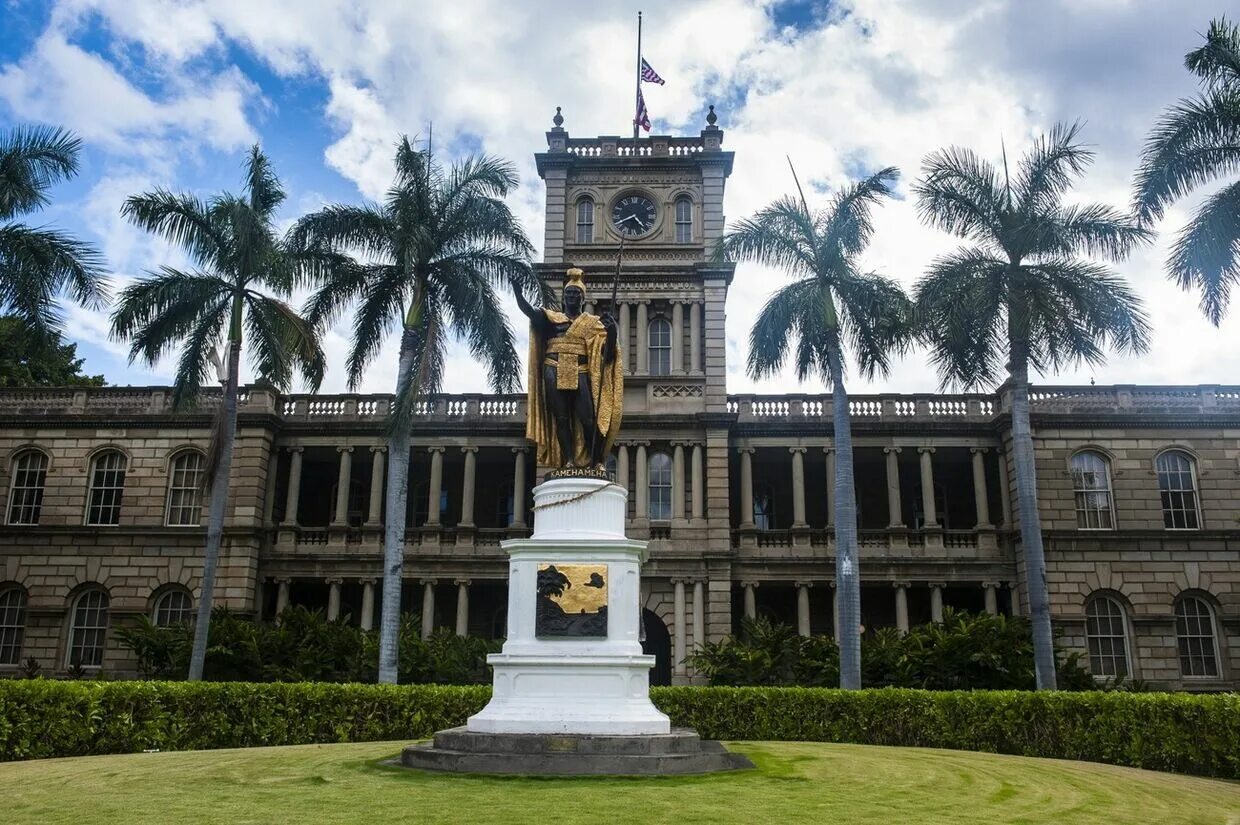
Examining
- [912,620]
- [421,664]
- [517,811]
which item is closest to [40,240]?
[421,664]

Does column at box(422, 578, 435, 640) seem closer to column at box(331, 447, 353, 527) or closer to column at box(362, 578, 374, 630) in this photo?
column at box(362, 578, 374, 630)

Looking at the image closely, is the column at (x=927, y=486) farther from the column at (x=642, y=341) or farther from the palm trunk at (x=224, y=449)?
the palm trunk at (x=224, y=449)

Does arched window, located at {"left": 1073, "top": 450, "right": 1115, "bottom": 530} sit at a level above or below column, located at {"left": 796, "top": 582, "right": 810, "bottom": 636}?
above

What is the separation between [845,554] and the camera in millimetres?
21672

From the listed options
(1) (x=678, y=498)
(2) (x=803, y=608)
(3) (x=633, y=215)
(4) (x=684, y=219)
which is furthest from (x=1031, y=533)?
(3) (x=633, y=215)

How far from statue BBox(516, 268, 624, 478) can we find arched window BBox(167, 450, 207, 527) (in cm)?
2223

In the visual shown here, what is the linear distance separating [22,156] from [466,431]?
1512 cm

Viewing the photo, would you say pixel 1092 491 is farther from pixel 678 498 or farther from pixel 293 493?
pixel 293 493

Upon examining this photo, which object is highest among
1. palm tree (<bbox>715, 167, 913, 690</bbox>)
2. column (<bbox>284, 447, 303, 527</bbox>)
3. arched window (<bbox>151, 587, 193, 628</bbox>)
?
palm tree (<bbox>715, 167, 913, 690</bbox>)

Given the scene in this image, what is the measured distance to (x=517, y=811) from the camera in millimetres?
7582

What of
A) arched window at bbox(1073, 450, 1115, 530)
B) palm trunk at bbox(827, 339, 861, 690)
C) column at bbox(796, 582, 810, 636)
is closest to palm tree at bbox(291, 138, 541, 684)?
palm trunk at bbox(827, 339, 861, 690)

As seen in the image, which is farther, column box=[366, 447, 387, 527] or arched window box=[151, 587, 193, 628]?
column box=[366, 447, 387, 527]

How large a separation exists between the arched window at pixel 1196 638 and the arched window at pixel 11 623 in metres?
34.4

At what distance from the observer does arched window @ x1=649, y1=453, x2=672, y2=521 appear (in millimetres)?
30797
